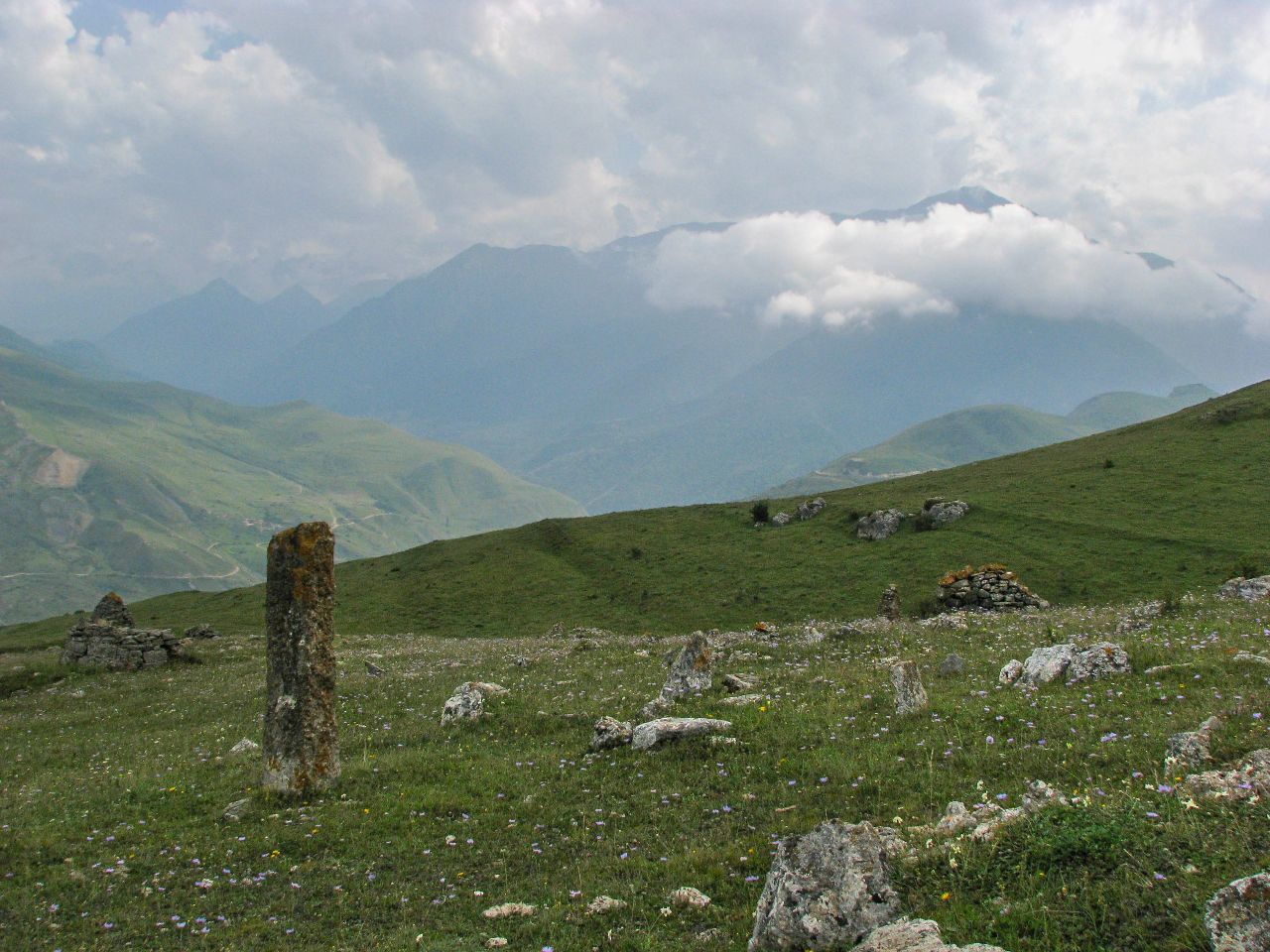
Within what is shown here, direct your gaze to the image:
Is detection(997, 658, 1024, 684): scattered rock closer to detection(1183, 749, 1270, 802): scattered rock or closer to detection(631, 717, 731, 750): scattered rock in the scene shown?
detection(631, 717, 731, 750): scattered rock

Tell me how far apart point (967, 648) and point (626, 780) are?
14.7 meters

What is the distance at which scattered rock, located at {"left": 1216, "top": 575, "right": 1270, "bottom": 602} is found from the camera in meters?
27.2

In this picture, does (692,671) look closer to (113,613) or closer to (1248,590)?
(1248,590)

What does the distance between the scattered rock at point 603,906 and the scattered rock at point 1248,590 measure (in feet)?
88.7

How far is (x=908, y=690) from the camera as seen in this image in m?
16.3

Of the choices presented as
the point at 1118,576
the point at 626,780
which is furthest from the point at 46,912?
the point at 1118,576

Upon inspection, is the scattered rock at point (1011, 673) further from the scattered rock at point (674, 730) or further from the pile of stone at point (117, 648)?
the pile of stone at point (117, 648)

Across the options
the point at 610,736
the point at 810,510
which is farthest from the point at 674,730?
the point at 810,510

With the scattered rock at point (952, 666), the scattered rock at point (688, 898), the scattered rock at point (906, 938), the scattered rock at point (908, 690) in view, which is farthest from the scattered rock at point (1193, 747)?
the scattered rock at point (952, 666)

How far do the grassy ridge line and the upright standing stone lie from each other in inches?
1772

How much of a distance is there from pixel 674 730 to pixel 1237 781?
33.4 feet

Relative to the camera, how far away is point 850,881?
7844 millimetres

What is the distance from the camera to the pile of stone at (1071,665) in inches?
643

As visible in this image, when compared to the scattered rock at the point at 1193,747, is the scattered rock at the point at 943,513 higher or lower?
higher
